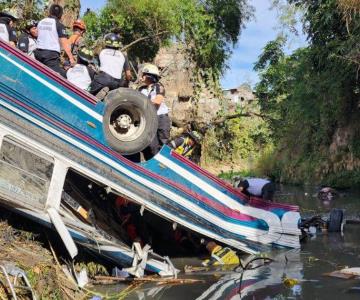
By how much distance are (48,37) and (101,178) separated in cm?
184

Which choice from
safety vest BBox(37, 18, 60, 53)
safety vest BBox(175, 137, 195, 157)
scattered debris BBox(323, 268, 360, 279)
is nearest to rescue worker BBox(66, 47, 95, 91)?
safety vest BBox(37, 18, 60, 53)

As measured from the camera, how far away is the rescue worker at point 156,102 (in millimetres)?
6570

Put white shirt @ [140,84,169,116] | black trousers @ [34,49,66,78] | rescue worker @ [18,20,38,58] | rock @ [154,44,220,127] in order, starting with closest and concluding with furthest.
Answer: black trousers @ [34,49,66,78]
rescue worker @ [18,20,38,58]
white shirt @ [140,84,169,116]
rock @ [154,44,220,127]

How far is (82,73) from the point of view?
6461 millimetres

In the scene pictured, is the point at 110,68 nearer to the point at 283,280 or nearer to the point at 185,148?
the point at 185,148

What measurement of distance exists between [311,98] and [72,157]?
16.6 m

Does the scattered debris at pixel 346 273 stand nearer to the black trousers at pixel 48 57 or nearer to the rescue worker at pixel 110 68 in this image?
the rescue worker at pixel 110 68

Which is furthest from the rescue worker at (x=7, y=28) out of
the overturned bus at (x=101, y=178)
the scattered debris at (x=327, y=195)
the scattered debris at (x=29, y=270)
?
the scattered debris at (x=327, y=195)

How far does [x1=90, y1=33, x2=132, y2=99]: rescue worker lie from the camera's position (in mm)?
6363

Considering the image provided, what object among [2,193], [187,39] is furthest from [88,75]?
[187,39]

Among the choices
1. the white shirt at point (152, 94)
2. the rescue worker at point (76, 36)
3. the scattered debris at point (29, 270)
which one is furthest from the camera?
the rescue worker at point (76, 36)

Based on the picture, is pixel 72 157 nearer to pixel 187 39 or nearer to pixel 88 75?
pixel 88 75

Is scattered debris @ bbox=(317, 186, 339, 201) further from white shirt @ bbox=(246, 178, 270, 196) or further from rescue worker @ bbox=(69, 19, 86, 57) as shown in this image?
rescue worker @ bbox=(69, 19, 86, 57)

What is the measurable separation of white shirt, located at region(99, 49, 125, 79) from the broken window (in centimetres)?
146
